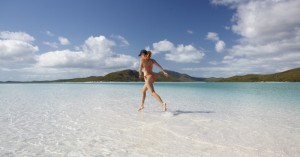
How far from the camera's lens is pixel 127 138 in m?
6.07

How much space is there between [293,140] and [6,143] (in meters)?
6.99

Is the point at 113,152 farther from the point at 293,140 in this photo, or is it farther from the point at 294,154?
the point at 293,140

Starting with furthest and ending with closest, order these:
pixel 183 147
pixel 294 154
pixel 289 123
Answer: pixel 289 123 < pixel 183 147 < pixel 294 154

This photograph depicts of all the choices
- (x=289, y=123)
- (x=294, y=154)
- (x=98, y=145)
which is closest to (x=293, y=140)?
(x=294, y=154)

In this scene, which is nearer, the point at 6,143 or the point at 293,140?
the point at 6,143

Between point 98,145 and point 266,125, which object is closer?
point 98,145

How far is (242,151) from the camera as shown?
507 centimetres

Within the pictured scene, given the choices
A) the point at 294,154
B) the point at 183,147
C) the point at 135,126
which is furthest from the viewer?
the point at 135,126

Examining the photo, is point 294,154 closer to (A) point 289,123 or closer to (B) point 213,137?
(B) point 213,137

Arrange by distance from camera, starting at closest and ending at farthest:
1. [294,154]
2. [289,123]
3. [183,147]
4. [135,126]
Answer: [294,154] → [183,147] → [135,126] → [289,123]

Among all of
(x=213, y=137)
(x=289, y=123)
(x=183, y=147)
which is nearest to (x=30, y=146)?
(x=183, y=147)

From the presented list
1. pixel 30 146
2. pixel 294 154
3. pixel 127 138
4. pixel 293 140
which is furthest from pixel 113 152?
pixel 293 140

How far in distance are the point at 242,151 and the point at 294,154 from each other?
102 centimetres

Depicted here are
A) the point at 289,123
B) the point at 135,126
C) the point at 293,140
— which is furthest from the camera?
the point at 289,123
